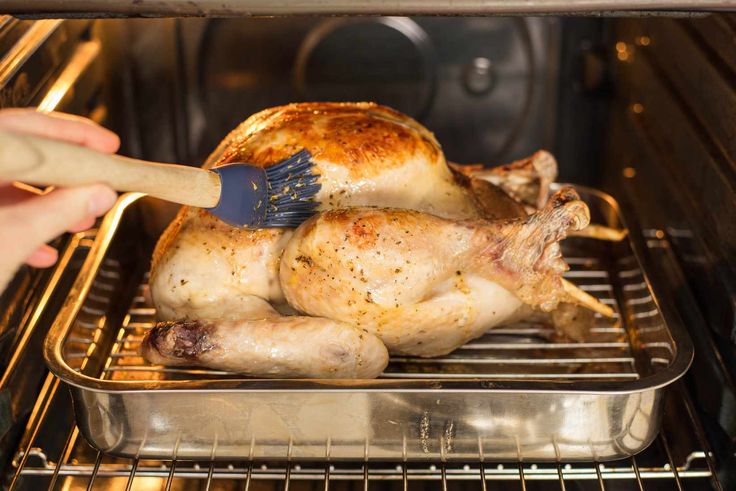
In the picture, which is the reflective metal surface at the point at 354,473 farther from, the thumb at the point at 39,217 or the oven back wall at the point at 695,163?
the thumb at the point at 39,217

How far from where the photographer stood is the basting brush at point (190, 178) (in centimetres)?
129

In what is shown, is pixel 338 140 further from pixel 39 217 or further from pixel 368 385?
pixel 39 217

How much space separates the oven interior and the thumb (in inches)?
24.7

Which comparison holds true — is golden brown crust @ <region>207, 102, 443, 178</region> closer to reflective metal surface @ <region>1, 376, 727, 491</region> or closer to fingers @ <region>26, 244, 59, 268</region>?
fingers @ <region>26, 244, 59, 268</region>

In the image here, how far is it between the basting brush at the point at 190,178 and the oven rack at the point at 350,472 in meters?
0.55

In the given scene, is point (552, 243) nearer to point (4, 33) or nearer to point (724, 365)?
point (724, 365)

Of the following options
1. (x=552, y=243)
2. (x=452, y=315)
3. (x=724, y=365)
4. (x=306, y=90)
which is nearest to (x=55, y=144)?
(x=452, y=315)

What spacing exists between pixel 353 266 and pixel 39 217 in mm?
718

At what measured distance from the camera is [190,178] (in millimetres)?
1689

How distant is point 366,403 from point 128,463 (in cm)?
59

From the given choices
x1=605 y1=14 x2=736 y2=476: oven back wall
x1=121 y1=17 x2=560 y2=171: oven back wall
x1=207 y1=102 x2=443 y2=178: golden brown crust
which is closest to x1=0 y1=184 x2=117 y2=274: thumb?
x1=207 y1=102 x2=443 y2=178: golden brown crust

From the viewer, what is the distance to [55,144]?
1330mm

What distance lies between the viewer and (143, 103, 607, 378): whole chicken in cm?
191

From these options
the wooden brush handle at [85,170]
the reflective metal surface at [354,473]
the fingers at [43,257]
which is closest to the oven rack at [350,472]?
the reflective metal surface at [354,473]
